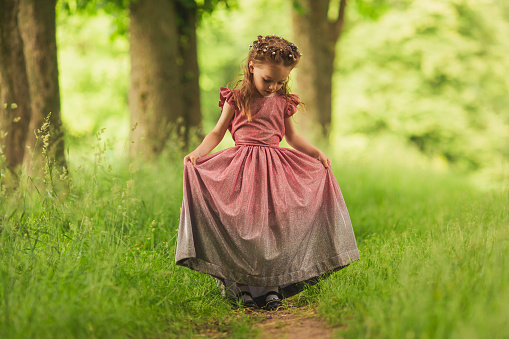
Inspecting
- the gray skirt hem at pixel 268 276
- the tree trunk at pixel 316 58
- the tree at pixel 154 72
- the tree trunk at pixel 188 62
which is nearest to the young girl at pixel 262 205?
the gray skirt hem at pixel 268 276

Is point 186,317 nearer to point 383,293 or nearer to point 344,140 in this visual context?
point 383,293

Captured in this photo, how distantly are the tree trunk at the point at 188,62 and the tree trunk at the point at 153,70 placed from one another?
0.61 metres

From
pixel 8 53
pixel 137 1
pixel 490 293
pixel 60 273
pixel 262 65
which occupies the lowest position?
pixel 490 293

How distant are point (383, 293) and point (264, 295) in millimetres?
1035

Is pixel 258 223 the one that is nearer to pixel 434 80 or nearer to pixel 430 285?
pixel 430 285

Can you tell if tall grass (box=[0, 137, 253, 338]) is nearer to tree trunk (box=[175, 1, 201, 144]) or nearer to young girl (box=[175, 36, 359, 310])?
young girl (box=[175, 36, 359, 310])

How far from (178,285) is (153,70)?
178 inches

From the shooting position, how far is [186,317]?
330 cm

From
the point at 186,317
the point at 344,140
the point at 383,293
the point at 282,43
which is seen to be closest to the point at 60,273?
the point at 186,317

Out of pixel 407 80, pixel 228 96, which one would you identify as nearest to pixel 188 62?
pixel 228 96

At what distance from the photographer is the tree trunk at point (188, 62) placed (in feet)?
26.9

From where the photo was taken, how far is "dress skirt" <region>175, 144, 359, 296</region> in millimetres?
3539

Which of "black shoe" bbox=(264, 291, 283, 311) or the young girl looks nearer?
the young girl

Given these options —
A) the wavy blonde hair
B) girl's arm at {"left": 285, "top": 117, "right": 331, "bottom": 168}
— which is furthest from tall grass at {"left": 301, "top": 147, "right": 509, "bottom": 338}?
the wavy blonde hair
